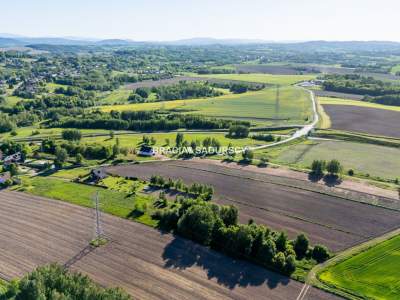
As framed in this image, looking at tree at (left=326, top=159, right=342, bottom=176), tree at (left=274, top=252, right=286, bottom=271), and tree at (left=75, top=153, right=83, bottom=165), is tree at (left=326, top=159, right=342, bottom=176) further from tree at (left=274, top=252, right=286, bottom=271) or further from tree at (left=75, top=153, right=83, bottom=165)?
tree at (left=75, top=153, right=83, bottom=165)

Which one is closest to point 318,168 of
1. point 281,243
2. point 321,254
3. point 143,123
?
point 321,254

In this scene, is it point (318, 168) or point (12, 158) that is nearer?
point (318, 168)

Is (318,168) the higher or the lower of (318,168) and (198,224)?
the lower

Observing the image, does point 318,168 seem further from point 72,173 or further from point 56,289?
point 56,289

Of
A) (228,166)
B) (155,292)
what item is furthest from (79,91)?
(155,292)

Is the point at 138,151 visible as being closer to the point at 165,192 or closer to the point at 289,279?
the point at 165,192

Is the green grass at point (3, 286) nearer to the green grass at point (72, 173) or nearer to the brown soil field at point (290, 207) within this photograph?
the brown soil field at point (290, 207)

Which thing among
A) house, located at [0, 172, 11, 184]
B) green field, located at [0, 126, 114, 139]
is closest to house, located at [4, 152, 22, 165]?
house, located at [0, 172, 11, 184]
